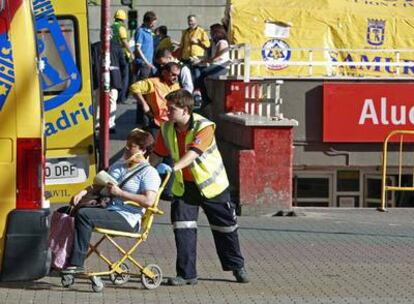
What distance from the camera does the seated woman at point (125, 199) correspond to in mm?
8828

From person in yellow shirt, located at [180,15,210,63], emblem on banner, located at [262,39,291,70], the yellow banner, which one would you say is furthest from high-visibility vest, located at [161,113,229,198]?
the yellow banner

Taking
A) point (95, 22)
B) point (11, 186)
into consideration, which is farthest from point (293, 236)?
point (95, 22)

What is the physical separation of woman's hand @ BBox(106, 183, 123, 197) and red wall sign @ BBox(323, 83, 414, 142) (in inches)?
405

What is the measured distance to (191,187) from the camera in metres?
9.38

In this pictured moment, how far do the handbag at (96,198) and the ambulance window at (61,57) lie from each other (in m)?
2.73

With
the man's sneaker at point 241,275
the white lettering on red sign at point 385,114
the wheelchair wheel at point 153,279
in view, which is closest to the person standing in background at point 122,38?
the white lettering on red sign at point 385,114

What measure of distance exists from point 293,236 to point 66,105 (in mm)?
2855

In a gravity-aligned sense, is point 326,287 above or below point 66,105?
below

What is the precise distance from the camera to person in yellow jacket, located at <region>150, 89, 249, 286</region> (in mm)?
9281

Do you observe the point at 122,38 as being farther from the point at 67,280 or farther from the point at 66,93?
the point at 67,280

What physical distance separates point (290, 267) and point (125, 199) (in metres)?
2.19

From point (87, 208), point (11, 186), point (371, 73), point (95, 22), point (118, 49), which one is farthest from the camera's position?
point (95, 22)

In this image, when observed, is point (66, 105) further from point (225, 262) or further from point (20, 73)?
point (20, 73)

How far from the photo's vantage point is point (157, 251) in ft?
36.6
